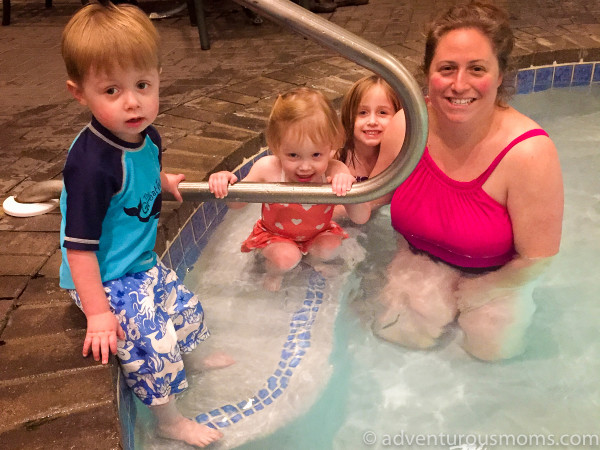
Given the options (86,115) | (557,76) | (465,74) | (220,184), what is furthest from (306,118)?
(557,76)

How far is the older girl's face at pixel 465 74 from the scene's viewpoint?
161 cm

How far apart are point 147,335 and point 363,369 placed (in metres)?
0.81

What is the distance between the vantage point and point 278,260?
7.03 ft

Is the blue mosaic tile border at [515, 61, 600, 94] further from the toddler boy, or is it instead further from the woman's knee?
the toddler boy

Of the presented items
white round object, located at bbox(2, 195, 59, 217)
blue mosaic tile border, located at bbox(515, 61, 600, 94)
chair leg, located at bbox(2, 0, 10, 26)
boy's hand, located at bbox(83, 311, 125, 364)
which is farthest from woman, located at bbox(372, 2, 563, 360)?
chair leg, located at bbox(2, 0, 10, 26)

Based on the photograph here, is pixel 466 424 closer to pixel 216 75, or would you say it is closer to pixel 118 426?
pixel 118 426

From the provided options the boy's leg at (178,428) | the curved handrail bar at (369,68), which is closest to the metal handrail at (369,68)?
the curved handrail bar at (369,68)

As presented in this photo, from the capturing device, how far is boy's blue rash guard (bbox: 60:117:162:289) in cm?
129

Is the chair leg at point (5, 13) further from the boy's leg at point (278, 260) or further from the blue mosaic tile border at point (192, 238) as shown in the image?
the boy's leg at point (278, 260)

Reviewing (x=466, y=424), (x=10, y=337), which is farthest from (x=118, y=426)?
(x=466, y=424)

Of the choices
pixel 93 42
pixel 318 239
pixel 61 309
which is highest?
pixel 93 42

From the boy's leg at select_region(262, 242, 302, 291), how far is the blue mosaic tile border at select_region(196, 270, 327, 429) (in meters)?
0.13

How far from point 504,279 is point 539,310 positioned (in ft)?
1.07

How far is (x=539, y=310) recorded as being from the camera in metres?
2.15
